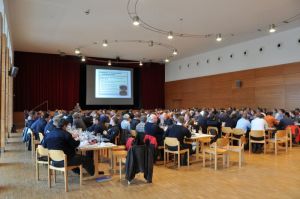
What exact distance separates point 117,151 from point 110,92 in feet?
52.9

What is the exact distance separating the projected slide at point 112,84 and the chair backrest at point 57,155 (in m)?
17.3

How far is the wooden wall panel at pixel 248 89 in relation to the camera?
14.6 metres

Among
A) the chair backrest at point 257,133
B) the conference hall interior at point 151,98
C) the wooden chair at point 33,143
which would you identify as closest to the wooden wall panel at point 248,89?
the conference hall interior at point 151,98

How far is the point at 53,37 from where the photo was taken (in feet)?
51.3

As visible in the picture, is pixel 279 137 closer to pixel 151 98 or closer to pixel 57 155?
pixel 57 155

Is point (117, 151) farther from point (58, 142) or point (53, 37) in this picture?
point (53, 37)

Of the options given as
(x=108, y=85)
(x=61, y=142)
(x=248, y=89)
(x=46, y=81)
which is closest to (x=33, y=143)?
(x=61, y=142)

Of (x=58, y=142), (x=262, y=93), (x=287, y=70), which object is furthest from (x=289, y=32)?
(x=58, y=142)

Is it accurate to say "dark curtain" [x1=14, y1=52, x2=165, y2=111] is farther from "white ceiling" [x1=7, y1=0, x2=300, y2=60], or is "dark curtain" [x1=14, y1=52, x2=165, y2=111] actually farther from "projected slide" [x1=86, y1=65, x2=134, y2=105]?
"white ceiling" [x1=7, y1=0, x2=300, y2=60]

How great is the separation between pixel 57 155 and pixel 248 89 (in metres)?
14.8

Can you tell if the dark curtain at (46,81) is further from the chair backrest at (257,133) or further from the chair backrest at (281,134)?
the chair backrest at (281,134)

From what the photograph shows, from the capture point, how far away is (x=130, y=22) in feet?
41.6

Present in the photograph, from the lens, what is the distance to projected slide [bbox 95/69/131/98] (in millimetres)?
22547

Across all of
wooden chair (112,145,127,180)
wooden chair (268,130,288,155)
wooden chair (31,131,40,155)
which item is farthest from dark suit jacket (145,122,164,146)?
wooden chair (268,130,288,155)
